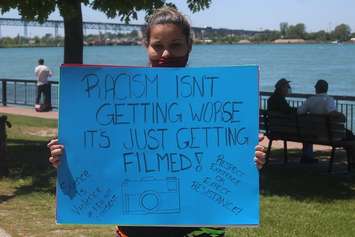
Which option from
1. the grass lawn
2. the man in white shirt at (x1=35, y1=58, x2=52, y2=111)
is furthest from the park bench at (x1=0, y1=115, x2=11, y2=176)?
the man in white shirt at (x1=35, y1=58, x2=52, y2=111)

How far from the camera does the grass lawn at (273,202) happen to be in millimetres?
6379

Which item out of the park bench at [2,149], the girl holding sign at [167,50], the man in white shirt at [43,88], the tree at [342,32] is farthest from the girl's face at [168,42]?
the tree at [342,32]

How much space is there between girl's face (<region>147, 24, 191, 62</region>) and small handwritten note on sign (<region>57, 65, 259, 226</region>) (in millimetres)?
104

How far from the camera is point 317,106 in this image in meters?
10.4

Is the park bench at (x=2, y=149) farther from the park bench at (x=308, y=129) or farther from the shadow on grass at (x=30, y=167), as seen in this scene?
the park bench at (x=308, y=129)

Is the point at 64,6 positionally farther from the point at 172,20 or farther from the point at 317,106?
the point at 172,20

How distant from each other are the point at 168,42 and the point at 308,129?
7.32 m

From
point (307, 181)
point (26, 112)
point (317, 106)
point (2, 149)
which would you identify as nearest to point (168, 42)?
point (307, 181)

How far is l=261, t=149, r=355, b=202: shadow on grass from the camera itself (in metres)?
8.10

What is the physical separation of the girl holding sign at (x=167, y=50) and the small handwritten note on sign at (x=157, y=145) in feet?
0.15

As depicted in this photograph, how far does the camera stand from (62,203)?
10.3 ft

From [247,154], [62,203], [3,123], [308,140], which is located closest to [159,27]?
[247,154]

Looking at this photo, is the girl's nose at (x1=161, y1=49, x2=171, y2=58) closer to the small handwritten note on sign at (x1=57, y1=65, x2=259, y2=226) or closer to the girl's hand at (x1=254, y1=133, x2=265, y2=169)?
the small handwritten note on sign at (x1=57, y1=65, x2=259, y2=226)

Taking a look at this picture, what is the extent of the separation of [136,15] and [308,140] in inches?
132
